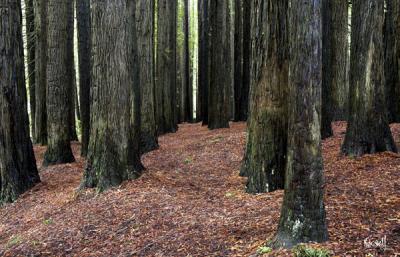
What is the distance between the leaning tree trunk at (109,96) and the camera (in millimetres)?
7977

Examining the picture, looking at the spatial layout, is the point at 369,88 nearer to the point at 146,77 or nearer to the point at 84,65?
the point at 146,77

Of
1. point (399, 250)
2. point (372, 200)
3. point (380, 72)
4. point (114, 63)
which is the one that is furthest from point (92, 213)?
point (380, 72)

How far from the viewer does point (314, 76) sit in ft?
13.8

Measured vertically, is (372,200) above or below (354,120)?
below

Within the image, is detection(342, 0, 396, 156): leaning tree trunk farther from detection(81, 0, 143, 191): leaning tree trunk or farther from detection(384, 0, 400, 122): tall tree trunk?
detection(81, 0, 143, 191): leaning tree trunk

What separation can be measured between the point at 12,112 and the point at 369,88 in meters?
6.98

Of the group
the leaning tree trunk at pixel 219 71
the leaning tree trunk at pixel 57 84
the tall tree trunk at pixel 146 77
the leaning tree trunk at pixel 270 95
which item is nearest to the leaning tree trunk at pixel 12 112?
the leaning tree trunk at pixel 57 84

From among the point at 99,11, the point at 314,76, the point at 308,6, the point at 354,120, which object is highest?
the point at 99,11

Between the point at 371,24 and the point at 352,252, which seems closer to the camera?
the point at 352,252

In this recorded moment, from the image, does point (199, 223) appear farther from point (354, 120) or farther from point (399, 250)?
point (354, 120)

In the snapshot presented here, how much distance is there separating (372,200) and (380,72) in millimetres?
3023

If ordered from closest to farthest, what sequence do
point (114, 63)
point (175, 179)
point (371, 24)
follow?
point (371, 24) → point (114, 63) → point (175, 179)

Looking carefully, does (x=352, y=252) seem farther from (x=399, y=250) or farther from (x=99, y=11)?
(x=99, y=11)

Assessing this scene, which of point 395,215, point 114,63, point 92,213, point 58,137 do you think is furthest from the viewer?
point 58,137
